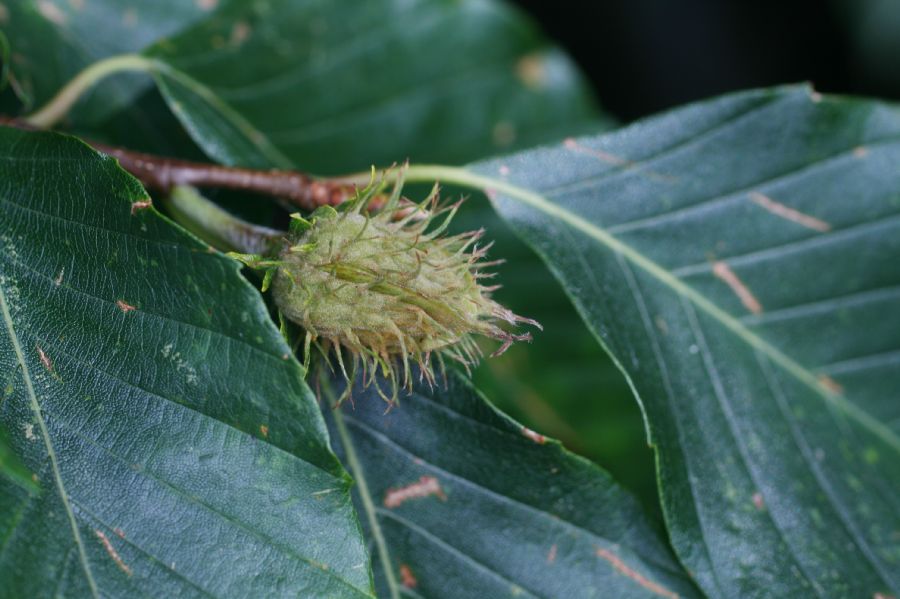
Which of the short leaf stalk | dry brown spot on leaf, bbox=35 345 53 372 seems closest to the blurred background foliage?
the short leaf stalk

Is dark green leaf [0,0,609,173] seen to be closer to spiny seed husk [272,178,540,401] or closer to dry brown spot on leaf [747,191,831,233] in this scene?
spiny seed husk [272,178,540,401]

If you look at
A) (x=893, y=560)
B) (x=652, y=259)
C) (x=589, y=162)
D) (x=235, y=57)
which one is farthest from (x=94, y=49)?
(x=893, y=560)

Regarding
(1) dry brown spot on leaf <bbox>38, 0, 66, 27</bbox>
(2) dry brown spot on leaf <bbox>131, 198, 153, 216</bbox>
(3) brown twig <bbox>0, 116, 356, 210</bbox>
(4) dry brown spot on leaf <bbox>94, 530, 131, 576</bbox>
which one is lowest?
(4) dry brown spot on leaf <bbox>94, 530, 131, 576</bbox>

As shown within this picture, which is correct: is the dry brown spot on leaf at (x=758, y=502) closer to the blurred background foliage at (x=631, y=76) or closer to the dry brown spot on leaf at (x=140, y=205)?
the blurred background foliage at (x=631, y=76)

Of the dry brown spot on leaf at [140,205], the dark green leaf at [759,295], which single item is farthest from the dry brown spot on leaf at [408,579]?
the dry brown spot on leaf at [140,205]

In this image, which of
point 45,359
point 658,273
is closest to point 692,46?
point 658,273

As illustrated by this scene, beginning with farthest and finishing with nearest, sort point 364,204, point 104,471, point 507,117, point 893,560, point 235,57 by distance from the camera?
point 507,117 < point 235,57 < point 893,560 < point 364,204 < point 104,471

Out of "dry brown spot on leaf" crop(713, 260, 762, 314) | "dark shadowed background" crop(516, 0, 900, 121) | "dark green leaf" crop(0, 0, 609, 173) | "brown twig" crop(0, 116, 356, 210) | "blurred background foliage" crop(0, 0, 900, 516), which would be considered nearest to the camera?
"brown twig" crop(0, 116, 356, 210)

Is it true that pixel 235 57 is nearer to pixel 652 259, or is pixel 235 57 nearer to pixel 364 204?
pixel 364 204

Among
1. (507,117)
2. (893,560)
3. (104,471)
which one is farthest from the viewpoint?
(507,117)
